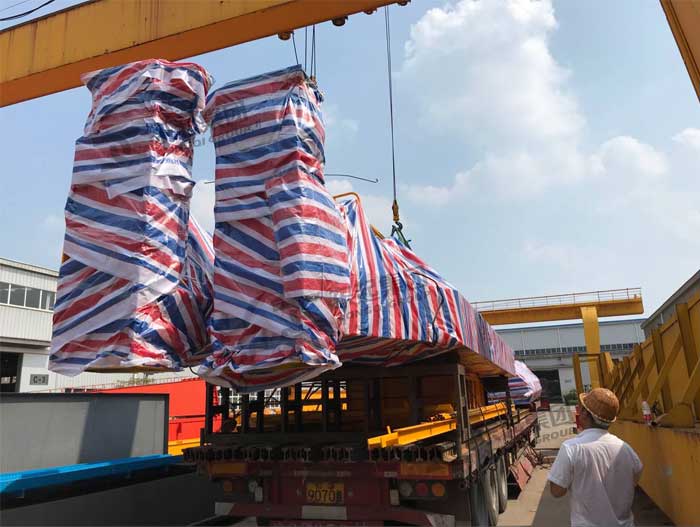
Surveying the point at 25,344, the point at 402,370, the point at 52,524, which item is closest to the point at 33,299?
the point at 25,344

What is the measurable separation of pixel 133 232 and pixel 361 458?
2481 mm

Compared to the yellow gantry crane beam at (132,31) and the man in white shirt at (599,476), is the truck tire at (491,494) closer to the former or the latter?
the man in white shirt at (599,476)

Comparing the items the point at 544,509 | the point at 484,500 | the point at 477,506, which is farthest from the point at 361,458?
the point at 544,509

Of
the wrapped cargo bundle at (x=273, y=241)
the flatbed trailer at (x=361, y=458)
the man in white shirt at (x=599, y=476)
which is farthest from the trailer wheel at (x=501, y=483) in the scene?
the wrapped cargo bundle at (x=273, y=241)

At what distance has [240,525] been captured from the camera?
6203mm

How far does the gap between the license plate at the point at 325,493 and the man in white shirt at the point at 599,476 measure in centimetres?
211

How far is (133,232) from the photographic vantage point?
3.24m

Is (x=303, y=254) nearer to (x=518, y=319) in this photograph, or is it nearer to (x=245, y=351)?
(x=245, y=351)

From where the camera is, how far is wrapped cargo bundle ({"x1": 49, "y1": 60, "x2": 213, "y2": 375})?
123 inches

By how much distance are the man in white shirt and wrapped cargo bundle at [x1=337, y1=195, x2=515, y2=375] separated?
141 cm

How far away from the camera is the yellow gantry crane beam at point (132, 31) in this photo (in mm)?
5734

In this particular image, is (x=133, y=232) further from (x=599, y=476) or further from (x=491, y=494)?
(x=491, y=494)

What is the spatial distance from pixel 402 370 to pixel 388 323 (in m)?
1.14

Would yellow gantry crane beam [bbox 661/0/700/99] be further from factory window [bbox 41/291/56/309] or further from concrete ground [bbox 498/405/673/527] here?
factory window [bbox 41/291/56/309]
